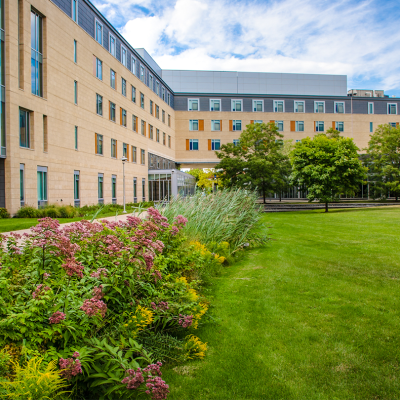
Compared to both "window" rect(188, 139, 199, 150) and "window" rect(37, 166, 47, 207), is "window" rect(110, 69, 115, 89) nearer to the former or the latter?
"window" rect(37, 166, 47, 207)

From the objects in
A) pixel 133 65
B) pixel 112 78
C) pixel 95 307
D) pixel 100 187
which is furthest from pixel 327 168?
pixel 95 307

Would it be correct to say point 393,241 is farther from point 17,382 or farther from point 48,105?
point 48,105

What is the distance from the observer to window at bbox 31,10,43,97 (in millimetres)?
20203

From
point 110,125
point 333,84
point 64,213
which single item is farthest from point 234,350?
point 333,84

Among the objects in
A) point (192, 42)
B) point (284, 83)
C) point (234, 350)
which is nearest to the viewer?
point (234, 350)

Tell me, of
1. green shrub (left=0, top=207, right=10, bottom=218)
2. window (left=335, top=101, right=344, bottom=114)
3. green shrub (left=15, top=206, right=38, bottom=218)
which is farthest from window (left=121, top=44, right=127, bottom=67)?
window (left=335, top=101, right=344, bottom=114)

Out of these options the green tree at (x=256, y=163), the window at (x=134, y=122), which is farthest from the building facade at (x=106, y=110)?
the green tree at (x=256, y=163)

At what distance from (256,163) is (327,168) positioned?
6239 mm

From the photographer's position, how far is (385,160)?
40594 mm

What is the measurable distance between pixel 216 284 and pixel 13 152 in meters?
16.8

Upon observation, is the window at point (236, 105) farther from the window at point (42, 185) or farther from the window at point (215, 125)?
the window at point (42, 185)

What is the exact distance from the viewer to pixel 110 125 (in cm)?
3081

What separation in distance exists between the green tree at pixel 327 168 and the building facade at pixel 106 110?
1119cm

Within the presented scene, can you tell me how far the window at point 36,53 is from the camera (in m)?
20.2
